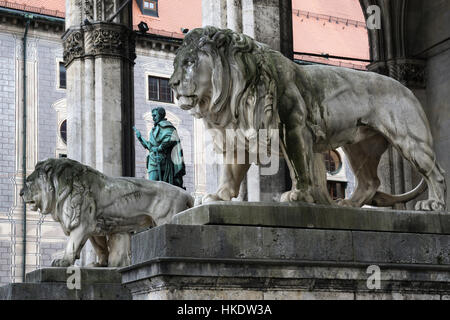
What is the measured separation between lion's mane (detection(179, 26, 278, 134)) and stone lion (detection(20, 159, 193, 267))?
5.20m

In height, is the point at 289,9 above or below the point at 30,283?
above

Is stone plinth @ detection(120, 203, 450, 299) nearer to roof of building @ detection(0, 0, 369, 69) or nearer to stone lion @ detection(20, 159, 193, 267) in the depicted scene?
stone lion @ detection(20, 159, 193, 267)

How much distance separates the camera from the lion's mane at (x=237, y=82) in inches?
308

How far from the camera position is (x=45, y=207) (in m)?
12.8

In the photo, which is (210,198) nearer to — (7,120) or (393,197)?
(393,197)

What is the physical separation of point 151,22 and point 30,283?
30200 mm

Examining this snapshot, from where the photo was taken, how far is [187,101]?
306 inches

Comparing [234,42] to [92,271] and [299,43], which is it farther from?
[299,43]

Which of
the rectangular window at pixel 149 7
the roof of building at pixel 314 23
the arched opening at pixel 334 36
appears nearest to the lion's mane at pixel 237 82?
the roof of building at pixel 314 23

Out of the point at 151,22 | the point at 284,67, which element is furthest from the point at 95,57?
the point at 151,22

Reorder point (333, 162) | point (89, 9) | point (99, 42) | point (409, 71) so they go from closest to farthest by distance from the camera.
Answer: point (99, 42) < point (89, 9) < point (409, 71) < point (333, 162)

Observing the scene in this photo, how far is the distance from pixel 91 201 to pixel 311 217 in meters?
5.80

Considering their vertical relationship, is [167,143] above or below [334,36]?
below

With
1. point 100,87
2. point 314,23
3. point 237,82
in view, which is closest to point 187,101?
point 237,82
